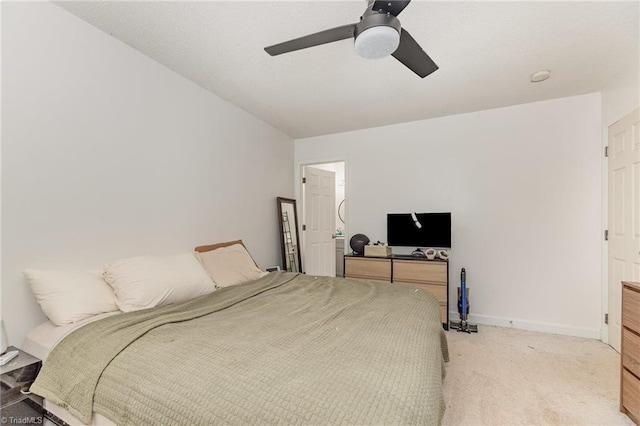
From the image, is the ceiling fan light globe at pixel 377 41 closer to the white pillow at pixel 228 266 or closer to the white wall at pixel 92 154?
the white wall at pixel 92 154

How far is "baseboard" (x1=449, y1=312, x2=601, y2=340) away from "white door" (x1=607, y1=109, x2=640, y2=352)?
0.69ft

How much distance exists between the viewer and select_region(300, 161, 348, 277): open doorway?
449 centimetres

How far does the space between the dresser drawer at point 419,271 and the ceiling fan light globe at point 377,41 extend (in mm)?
2477

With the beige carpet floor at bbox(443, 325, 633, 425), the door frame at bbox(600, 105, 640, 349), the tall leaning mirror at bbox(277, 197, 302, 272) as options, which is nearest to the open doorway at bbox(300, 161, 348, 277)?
the tall leaning mirror at bbox(277, 197, 302, 272)

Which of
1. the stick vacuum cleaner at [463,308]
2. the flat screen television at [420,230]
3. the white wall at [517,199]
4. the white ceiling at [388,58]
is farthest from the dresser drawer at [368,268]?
the white ceiling at [388,58]

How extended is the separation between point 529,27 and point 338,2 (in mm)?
1332

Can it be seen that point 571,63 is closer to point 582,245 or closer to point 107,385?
point 582,245

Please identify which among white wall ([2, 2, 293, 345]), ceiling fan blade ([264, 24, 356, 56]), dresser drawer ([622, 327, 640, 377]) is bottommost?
dresser drawer ([622, 327, 640, 377])

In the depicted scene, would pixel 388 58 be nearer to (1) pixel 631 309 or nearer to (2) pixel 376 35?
(2) pixel 376 35

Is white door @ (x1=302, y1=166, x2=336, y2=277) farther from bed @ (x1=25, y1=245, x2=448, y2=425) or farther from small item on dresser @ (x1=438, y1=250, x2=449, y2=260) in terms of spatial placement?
bed @ (x1=25, y1=245, x2=448, y2=425)

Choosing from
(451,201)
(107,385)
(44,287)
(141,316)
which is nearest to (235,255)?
(141,316)

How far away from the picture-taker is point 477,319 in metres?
3.37

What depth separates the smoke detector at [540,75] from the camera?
247 cm

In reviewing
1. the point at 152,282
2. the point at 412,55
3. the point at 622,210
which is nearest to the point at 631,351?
the point at 622,210
